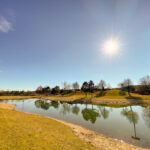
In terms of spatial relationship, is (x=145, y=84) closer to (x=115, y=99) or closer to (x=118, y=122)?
(x=115, y=99)

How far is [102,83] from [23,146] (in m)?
99.5

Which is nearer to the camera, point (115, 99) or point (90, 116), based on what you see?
point (90, 116)

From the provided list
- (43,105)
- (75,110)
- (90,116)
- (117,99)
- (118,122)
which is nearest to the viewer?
(118,122)

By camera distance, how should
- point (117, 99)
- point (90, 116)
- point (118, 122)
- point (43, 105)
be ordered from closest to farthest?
point (118, 122)
point (90, 116)
point (43, 105)
point (117, 99)

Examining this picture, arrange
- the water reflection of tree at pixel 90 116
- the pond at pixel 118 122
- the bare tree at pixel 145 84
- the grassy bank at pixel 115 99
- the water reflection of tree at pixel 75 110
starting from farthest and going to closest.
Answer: the bare tree at pixel 145 84 < the grassy bank at pixel 115 99 < the water reflection of tree at pixel 75 110 < the water reflection of tree at pixel 90 116 < the pond at pixel 118 122

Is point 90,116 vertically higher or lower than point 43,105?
higher

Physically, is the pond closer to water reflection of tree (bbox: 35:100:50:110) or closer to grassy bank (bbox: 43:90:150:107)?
water reflection of tree (bbox: 35:100:50:110)

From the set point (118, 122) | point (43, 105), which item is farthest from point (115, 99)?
point (43, 105)

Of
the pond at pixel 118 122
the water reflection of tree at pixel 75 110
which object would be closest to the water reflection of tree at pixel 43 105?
the water reflection of tree at pixel 75 110

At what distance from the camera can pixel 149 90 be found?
75.6m

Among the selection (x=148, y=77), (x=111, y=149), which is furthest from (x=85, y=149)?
(x=148, y=77)

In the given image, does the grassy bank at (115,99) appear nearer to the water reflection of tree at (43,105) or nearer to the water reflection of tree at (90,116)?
the water reflection of tree at (43,105)

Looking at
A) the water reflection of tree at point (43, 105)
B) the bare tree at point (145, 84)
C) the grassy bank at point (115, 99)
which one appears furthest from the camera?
the bare tree at point (145, 84)

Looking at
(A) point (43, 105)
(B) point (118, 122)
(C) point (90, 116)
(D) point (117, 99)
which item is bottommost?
(A) point (43, 105)
